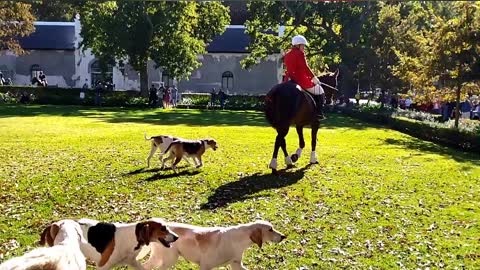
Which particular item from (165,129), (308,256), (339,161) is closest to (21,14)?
(165,129)

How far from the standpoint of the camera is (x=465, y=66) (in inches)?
883

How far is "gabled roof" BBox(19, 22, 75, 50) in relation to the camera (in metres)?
54.7

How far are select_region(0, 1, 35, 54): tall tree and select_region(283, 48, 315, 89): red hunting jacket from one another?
99.4 feet

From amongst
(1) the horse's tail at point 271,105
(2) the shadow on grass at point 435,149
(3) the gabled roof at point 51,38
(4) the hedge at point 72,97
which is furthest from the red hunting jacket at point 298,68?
(3) the gabled roof at point 51,38

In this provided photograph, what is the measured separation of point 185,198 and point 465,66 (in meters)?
15.6

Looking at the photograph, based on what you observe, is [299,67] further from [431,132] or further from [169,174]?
[431,132]

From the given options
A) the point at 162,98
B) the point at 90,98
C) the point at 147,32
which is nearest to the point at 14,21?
the point at 90,98

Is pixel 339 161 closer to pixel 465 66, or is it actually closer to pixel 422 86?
pixel 465 66

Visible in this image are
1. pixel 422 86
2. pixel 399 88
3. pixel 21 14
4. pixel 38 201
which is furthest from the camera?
pixel 21 14

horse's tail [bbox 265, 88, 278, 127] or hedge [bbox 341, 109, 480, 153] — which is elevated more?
horse's tail [bbox 265, 88, 278, 127]

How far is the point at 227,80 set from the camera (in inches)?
2164

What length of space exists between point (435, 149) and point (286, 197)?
11.0 metres

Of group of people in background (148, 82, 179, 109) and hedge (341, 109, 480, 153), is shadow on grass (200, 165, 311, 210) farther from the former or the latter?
group of people in background (148, 82, 179, 109)

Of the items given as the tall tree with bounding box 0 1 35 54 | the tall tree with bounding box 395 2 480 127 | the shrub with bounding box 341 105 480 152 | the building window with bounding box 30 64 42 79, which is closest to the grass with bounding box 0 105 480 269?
the shrub with bounding box 341 105 480 152
